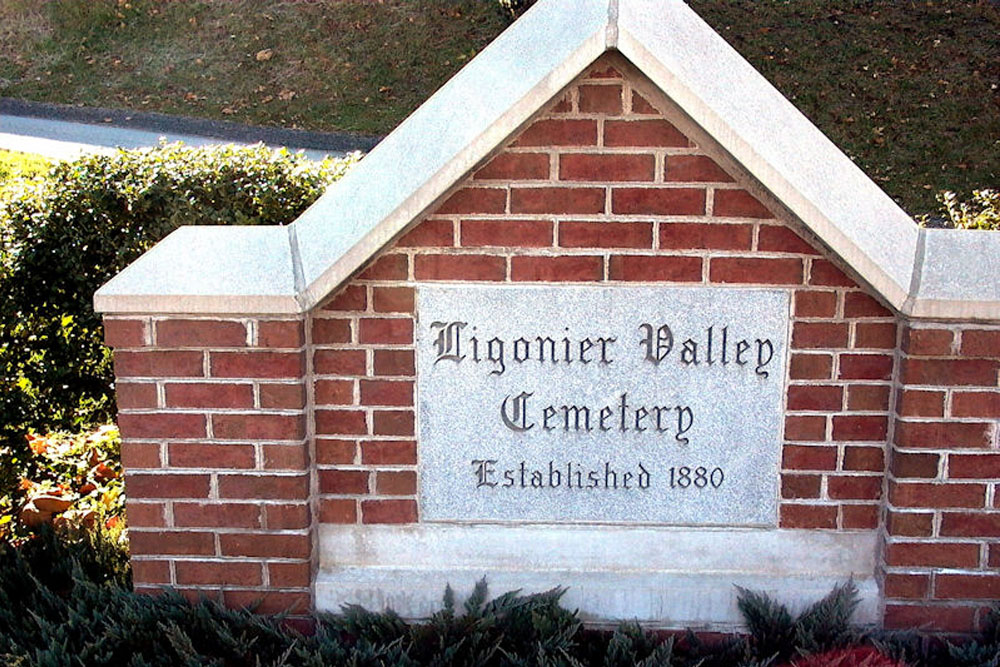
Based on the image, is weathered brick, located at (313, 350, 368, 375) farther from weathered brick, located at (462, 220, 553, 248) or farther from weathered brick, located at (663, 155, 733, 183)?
weathered brick, located at (663, 155, 733, 183)

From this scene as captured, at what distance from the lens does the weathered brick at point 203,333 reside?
2.59 m

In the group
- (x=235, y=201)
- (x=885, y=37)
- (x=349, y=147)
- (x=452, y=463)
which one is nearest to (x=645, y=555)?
(x=452, y=463)

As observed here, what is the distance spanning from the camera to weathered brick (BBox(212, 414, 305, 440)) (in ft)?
8.64

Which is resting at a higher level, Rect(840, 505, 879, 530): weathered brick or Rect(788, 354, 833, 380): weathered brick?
Rect(788, 354, 833, 380): weathered brick

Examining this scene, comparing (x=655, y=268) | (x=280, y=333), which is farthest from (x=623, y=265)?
(x=280, y=333)

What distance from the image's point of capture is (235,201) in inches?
169

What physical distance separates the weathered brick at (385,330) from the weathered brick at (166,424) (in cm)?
47

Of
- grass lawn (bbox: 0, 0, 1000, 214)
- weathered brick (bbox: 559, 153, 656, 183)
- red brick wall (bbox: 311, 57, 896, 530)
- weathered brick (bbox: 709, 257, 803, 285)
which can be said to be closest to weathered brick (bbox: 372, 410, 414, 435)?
red brick wall (bbox: 311, 57, 896, 530)

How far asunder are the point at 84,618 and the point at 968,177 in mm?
9564

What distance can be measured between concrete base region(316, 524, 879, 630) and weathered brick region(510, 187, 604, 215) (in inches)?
33.6

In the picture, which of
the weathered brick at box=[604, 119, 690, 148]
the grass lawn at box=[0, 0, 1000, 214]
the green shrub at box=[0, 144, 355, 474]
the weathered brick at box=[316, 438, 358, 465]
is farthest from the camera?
the grass lawn at box=[0, 0, 1000, 214]

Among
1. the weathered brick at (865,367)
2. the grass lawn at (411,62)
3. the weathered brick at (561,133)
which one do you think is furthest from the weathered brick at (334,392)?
the grass lawn at (411,62)

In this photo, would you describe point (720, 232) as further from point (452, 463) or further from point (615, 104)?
point (452, 463)

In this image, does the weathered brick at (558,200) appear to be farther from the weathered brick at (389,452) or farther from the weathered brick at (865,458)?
the weathered brick at (865,458)
